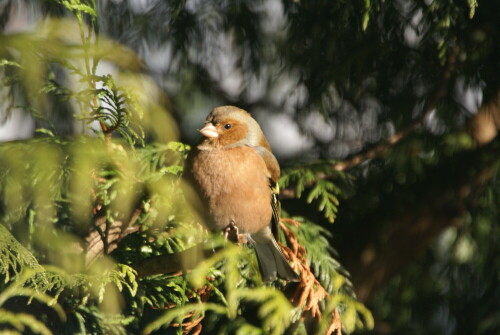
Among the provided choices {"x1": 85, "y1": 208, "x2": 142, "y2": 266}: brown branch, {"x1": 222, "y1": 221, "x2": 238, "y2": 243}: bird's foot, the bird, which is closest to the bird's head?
the bird

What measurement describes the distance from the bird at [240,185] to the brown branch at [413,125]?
57 centimetres

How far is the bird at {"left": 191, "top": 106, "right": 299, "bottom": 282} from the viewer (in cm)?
282

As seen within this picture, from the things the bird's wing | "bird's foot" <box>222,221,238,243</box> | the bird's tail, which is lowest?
the bird's tail

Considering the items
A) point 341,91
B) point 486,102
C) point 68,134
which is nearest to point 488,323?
point 486,102

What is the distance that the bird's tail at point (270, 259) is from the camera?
2.79 m

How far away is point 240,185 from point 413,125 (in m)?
1.14

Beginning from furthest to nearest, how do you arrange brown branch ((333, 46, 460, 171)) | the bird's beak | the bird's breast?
brown branch ((333, 46, 460, 171))
the bird's beak
the bird's breast

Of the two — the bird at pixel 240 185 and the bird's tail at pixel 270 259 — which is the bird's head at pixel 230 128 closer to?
the bird at pixel 240 185

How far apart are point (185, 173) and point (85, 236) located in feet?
1.72

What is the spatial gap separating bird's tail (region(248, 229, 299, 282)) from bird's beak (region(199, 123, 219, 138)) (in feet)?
1.71

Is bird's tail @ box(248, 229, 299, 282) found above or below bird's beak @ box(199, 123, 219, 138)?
below

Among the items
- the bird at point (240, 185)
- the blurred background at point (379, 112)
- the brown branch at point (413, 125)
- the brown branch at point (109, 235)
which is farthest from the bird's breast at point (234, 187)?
the brown branch at point (413, 125)

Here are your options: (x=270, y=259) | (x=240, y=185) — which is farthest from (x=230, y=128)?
(x=270, y=259)

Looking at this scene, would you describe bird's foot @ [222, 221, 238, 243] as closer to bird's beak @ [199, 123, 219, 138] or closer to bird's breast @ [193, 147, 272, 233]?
bird's breast @ [193, 147, 272, 233]
